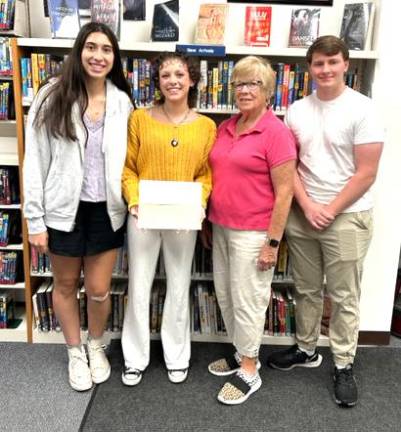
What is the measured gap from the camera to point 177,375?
2.15 meters

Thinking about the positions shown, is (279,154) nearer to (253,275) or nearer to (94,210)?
(253,275)

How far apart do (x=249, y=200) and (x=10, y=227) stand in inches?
55.1

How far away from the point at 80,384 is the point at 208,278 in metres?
0.85

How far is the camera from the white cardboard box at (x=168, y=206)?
5.94 ft

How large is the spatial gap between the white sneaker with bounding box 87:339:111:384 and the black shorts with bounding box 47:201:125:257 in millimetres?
550

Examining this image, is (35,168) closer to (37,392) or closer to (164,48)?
(164,48)

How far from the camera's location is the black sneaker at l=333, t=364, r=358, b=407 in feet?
6.58

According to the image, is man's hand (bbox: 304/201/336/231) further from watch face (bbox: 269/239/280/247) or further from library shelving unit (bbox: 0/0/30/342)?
library shelving unit (bbox: 0/0/30/342)

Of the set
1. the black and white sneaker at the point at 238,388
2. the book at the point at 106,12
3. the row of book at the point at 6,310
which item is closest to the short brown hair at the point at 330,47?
the book at the point at 106,12

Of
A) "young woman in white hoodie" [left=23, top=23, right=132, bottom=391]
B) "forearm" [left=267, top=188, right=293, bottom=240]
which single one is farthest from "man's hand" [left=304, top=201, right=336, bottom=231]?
"young woman in white hoodie" [left=23, top=23, right=132, bottom=391]

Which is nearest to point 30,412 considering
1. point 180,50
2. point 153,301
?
point 153,301

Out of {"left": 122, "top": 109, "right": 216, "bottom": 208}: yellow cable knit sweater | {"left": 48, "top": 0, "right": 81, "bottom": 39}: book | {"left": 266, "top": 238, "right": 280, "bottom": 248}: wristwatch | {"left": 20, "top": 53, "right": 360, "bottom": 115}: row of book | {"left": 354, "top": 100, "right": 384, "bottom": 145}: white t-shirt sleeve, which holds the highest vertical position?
{"left": 48, "top": 0, "right": 81, "bottom": 39}: book

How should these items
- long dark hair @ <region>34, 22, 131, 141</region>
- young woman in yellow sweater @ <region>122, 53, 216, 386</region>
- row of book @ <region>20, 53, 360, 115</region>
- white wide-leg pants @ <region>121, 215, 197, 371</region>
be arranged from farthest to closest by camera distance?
row of book @ <region>20, 53, 360, 115</region> < white wide-leg pants @ <region>121, 215, 197, 371</region> < young woman in yellow sweater @ <region>122, 53, 216, 386</region> < long dark hair @ <region>34, 22, 131, 141</region>

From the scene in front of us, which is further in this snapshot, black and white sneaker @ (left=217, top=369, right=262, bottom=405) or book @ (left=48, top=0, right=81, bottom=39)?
book @ (left=48, top=0, right=81, bottom=39)
